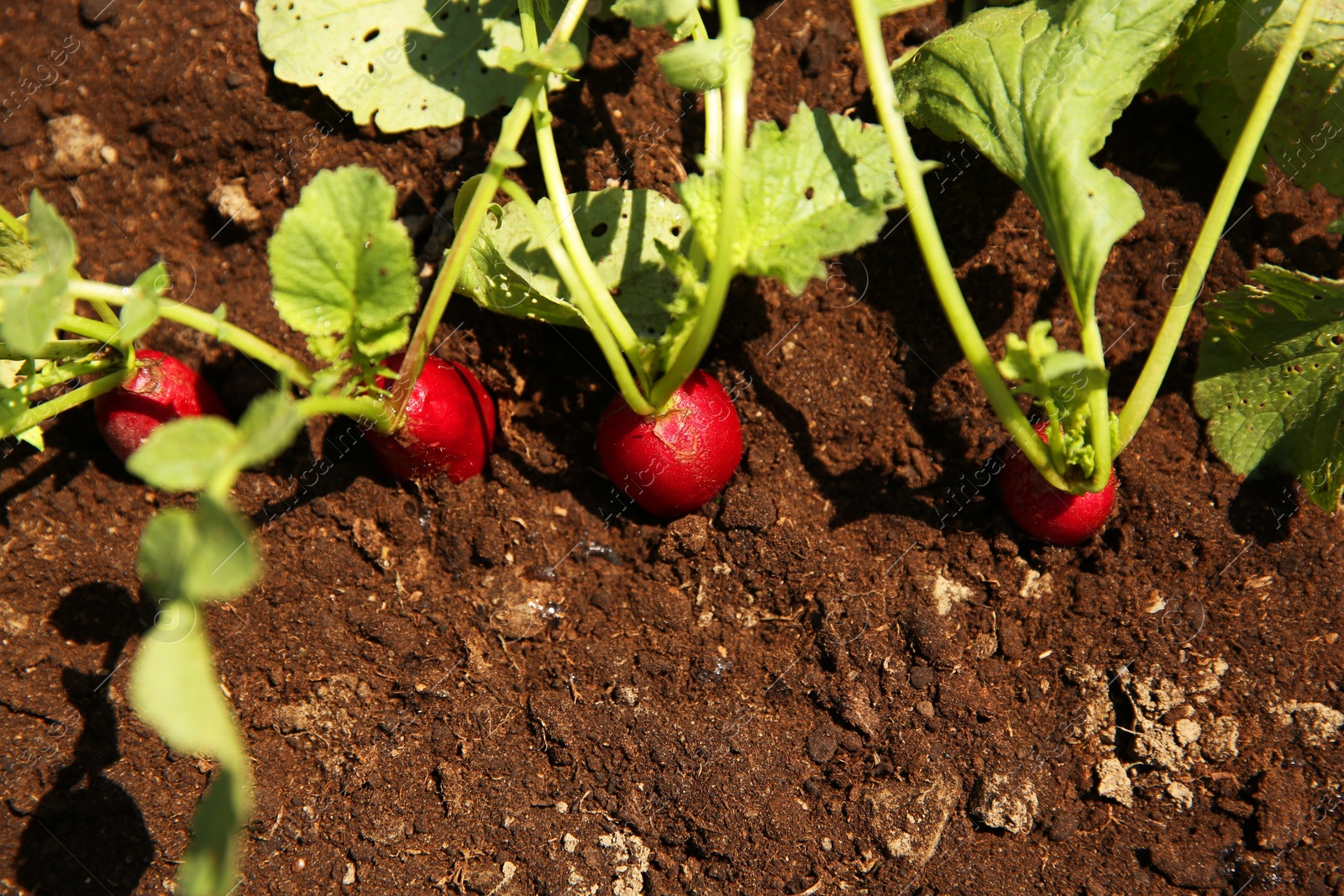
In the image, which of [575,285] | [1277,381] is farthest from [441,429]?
[1277,381]

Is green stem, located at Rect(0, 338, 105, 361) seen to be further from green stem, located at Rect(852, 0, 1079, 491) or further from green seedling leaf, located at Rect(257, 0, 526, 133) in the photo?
green stem, located at Rect(852, 0, 1079, 491)

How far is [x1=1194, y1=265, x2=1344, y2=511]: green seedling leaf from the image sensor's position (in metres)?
1.74

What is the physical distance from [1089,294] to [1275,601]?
32.4 inches

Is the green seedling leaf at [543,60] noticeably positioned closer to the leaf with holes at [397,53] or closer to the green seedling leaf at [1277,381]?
the leaf with holes at [397,53]

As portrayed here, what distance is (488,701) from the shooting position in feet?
6.05

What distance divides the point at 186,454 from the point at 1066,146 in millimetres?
1533

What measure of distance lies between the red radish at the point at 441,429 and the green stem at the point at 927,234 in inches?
38.9

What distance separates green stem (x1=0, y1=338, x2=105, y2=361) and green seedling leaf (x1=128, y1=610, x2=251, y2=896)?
0.84m

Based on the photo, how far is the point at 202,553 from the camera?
1.00 metres

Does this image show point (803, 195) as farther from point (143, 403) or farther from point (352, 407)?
point (143, 403)

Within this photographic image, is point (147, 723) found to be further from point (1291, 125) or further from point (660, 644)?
point (1291, 125)

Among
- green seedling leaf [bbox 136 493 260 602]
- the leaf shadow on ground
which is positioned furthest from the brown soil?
green seedling leaf [bbox 136 493 260 602]

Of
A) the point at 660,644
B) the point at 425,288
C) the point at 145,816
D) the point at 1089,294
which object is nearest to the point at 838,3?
the point at 1089,294

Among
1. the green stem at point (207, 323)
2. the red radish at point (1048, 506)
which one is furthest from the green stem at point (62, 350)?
the red radish at point (1048, 506)
